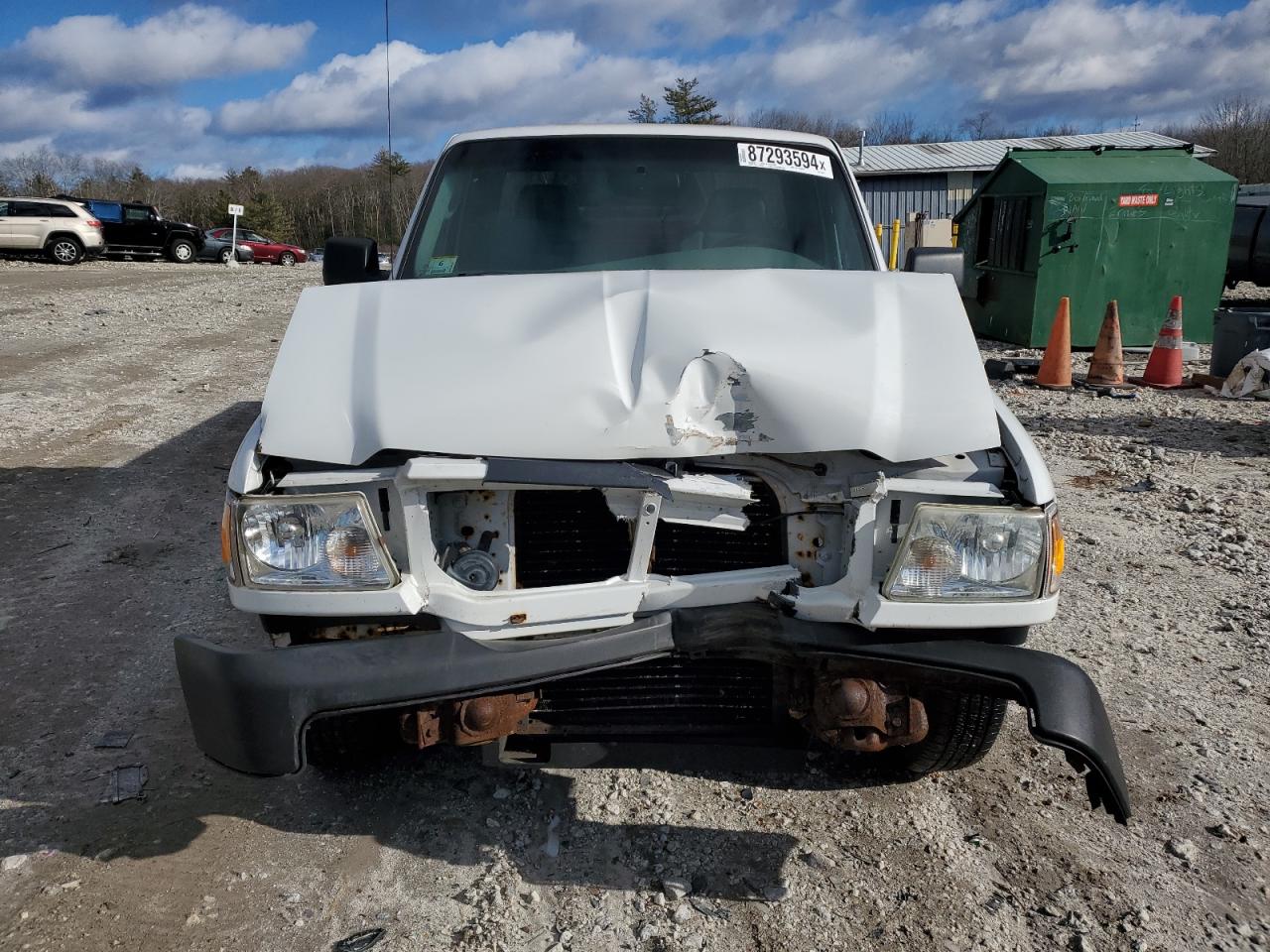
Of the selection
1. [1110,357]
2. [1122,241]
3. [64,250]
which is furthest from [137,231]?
[1110,357]

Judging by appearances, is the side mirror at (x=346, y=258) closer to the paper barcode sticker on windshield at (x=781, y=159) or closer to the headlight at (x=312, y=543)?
the paper barcode sticker on windshield at (x=781, y=159)

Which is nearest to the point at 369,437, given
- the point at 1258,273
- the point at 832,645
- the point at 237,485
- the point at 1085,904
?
the point at 237,485

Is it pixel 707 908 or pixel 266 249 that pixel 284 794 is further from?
pixel 266 249

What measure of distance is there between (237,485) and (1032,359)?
9.88 metres

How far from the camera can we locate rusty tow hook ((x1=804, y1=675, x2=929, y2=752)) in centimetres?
229

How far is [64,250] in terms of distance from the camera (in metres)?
25.0

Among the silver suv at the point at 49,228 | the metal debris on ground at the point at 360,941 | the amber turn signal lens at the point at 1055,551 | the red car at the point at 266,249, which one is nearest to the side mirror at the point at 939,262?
the amber turn signal lens at the point at 1055,551

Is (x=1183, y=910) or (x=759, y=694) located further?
(x=759, y=694)

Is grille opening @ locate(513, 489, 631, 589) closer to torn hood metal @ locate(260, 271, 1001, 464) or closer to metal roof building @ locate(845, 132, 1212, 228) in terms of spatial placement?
torn hood metal @ locate(260, 271, 1001, 464)

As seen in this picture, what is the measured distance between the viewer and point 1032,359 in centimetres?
1048

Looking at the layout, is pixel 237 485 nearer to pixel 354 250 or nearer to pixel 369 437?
pixel 369 437

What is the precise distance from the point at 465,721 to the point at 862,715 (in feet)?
3.12

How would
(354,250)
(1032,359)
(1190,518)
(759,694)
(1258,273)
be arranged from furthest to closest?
(1258,273), (1032,359), (1190,518), (354,250), (759,694)

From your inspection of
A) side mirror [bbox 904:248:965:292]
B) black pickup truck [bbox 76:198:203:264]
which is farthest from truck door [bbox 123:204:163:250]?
side mirror [bbox 904:248:965:292]
